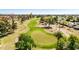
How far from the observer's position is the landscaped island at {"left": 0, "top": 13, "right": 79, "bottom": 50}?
284cm

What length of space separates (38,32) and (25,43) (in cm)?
21

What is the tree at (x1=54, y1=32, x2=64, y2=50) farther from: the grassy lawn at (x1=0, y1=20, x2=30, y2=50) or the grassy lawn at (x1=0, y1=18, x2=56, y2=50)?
the grassy lawn at (x1=0, y1=20, x2=30, y2=50)

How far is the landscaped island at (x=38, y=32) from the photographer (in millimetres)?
2842

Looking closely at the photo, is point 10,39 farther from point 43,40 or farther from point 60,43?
point 60,43

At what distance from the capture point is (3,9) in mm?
2832

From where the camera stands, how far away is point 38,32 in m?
2.85

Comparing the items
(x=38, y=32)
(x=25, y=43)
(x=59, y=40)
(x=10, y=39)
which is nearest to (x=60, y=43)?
(x=59, y=40)

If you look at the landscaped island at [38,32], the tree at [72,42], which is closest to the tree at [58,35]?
the landscaped island at [38,32]

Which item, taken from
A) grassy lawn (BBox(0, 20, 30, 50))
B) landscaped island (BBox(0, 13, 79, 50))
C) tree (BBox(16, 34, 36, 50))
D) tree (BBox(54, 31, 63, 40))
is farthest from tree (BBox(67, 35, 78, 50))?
grassy lawn (BBox(0, 20, 30, 50))

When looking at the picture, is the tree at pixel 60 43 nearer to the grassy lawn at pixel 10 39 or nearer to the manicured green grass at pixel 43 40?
the manicured green grass at pixel 43 40
